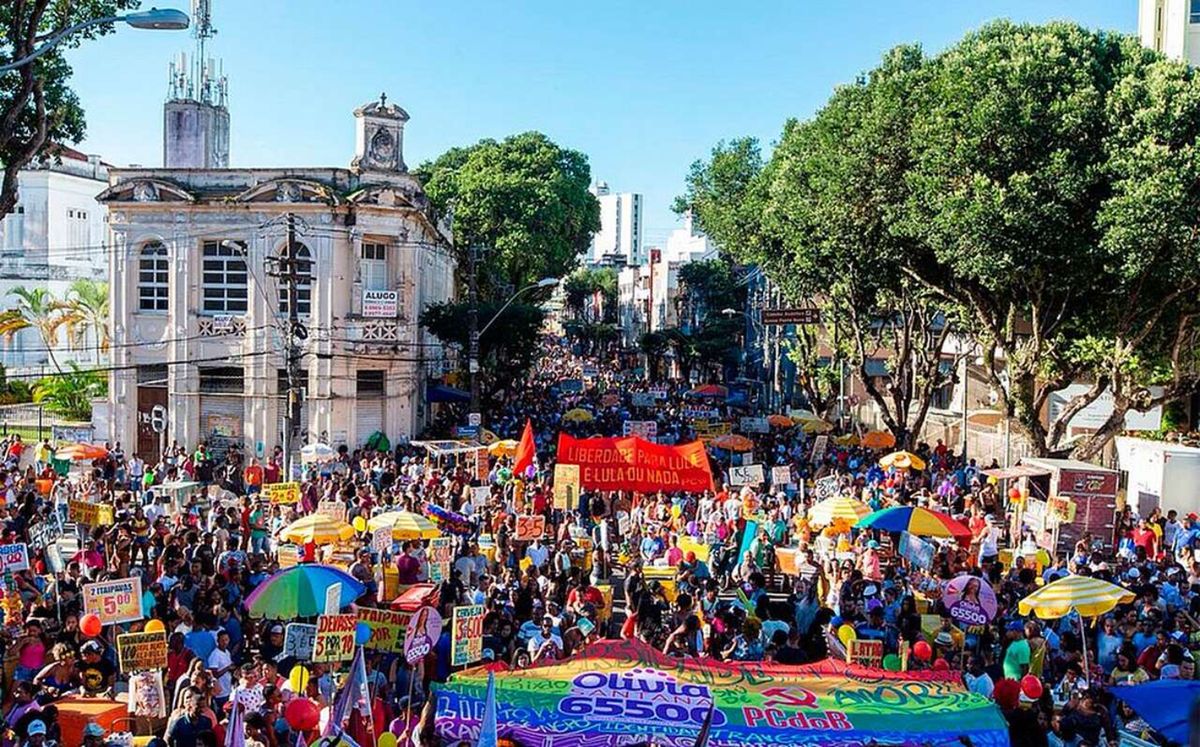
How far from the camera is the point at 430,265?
4466 centimetres

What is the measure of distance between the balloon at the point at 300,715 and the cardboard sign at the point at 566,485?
391 inches

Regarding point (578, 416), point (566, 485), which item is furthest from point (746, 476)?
point (578, 416)

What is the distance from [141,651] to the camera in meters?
11.3

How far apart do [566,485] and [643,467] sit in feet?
4.56

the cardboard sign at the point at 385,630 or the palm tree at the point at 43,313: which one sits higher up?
the palm tree at the point at 43,313

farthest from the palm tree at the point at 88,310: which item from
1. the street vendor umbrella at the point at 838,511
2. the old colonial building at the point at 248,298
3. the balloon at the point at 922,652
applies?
the balloon at the point at 922,652

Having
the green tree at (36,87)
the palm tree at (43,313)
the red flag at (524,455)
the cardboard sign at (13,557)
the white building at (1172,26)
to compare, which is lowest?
the cardboard sign at (13,557)

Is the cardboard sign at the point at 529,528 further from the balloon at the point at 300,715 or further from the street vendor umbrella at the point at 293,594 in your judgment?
the balloon at the point at 300,715

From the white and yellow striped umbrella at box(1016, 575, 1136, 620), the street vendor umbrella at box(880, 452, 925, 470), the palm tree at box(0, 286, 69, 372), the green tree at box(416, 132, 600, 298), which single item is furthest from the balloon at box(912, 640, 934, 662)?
the palm tree at box(0, 286, 69, 372)

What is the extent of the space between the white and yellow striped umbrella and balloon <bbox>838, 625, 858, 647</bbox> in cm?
188

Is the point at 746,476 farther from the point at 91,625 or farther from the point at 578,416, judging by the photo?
the point at 578,416

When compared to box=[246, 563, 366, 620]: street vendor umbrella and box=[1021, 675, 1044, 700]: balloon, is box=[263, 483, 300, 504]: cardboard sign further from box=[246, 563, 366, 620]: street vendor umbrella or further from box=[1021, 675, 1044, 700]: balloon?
box=[1021, 675, 1044, 700]: balloon

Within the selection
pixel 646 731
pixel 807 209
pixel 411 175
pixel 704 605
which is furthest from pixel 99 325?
pixel 646 731

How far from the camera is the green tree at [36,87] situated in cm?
1631
